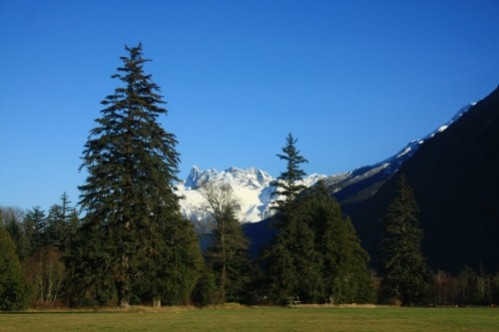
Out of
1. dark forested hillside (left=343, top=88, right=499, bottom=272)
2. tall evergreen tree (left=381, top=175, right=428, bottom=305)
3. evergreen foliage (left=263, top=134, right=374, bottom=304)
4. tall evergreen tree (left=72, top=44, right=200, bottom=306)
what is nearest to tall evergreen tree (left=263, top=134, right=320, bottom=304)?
evergreen foliage (left=263, top=134, right=374, bottom=304)

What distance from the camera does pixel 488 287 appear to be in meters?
79.8

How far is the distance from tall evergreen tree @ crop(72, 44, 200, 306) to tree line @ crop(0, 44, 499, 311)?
7 cm

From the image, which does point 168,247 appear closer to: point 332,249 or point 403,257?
point 332,249

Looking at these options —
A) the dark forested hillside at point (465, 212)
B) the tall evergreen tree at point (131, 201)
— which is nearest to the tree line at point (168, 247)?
the tall evergreen tree at point (131, 201)

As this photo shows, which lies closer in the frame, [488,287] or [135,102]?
[135,102]

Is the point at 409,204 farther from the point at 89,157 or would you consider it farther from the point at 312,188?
the point at 89,157

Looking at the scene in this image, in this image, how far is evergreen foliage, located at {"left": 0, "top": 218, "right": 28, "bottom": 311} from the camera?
4566 centimetres

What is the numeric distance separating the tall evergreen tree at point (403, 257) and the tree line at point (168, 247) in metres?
0.12

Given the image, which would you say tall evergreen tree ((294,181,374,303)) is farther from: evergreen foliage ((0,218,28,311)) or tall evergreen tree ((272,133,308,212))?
evergreen foliage ((0,218,28,311))

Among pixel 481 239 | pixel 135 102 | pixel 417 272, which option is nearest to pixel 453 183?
pixel 481 239

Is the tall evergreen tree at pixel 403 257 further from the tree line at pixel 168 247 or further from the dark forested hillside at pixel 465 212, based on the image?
the dark forested hillside at pixel 465 212

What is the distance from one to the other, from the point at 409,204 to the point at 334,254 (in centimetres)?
1491

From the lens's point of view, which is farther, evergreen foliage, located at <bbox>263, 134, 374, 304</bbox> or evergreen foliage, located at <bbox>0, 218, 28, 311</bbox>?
evergreen foliage, located at <bbox>263, 134, 374, 304</bbox>

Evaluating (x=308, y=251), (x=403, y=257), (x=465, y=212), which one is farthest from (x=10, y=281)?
(x=465, y=212)
